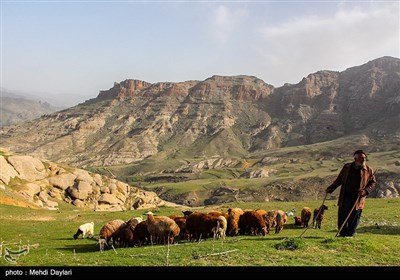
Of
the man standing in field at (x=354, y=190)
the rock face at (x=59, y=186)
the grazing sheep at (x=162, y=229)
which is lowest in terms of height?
the rock face at (x=59, y=186)

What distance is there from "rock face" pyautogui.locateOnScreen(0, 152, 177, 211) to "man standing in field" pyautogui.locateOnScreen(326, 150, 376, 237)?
49.2m

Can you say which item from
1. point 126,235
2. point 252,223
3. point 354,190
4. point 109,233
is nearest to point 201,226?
point 252,223

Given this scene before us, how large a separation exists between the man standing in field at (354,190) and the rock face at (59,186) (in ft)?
162

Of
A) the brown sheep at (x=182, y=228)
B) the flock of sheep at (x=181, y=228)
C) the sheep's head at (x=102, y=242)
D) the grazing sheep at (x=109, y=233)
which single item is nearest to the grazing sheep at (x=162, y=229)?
the flock of sheep at (x=181, y=228)

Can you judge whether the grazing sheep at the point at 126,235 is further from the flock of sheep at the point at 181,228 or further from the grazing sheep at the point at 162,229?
the grazing sheep at the point at 162,229

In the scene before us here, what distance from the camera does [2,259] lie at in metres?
14.8

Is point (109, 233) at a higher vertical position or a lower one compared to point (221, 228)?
Answer: lower

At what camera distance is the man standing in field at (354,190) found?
17.7m

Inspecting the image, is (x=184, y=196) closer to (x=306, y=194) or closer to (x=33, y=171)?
(x=306, y=194)

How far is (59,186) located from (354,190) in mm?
58436

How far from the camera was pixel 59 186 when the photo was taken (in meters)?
65.6

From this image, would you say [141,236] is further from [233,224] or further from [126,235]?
[233,224]
